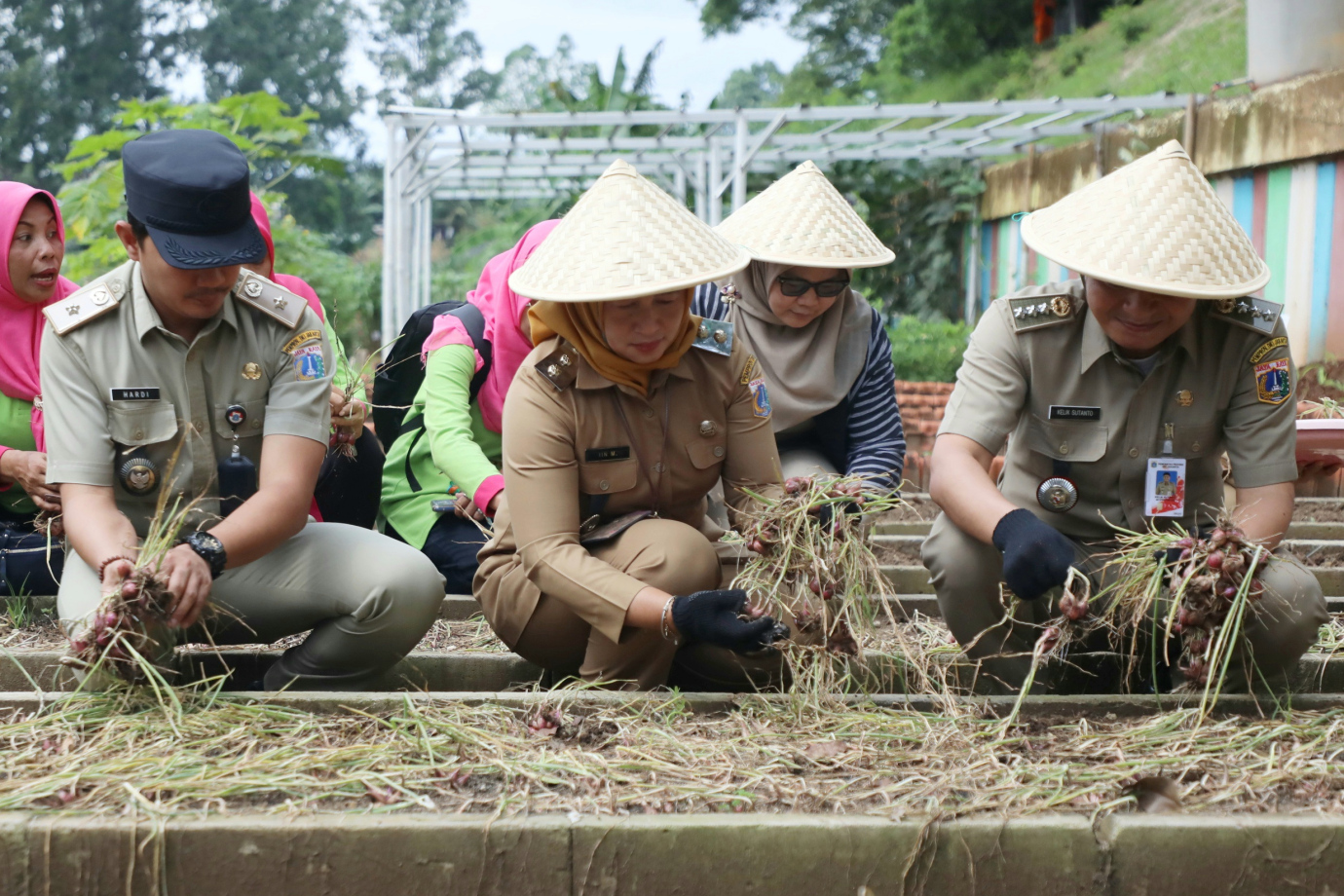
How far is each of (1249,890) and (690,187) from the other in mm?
12482

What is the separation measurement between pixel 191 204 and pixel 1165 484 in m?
2.30

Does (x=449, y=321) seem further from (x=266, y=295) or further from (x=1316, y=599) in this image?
(x=1316, y=599)

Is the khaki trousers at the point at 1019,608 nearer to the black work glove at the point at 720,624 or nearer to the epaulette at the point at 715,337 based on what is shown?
the black work glove at the point at 720,624

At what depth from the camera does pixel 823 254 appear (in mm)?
3457

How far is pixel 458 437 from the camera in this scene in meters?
3.67

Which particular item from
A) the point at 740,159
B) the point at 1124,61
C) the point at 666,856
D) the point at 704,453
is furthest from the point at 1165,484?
the point at 1124,61

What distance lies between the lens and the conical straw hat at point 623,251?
8.29 ft

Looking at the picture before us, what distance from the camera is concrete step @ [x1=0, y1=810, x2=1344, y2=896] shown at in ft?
6.40

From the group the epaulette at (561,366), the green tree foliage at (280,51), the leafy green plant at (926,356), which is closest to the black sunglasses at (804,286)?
the epaulette at (561,366)

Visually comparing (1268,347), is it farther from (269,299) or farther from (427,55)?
(427,55)

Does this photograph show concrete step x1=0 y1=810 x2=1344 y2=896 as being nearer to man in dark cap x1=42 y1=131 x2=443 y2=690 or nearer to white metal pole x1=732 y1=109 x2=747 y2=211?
man in dark cap x1=42 y1=131 x2=443 y2=690

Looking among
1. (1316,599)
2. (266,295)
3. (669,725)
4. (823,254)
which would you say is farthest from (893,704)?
(266,295)

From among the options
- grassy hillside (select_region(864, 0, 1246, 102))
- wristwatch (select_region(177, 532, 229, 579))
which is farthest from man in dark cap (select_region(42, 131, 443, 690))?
grassy hillside (select_region(864, 0, 1246, 102))

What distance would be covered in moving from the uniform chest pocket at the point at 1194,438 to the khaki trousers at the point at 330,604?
5.87 feet
